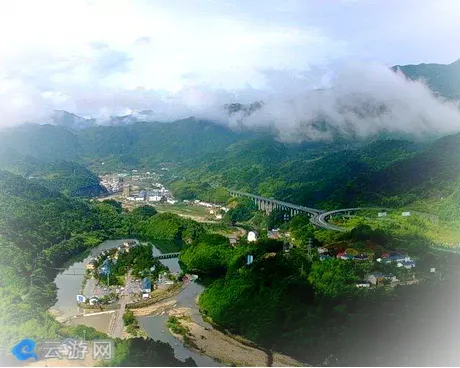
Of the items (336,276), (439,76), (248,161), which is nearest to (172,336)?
(336,276)

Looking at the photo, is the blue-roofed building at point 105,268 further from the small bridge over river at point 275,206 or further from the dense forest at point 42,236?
the small bridge over river at point 275,206

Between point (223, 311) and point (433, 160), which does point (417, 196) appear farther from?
point (223, 311)

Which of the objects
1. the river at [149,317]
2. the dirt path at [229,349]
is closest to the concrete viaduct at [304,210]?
the river at [149,317]

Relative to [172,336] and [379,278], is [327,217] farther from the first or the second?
[172,336]

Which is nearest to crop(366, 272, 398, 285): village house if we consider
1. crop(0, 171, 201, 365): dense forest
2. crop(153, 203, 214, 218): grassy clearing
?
crop(0, 171, 201, 365): dense forest

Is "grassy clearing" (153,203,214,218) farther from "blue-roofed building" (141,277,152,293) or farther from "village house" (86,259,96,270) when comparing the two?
"blue-roofed building" (141,277,152,293)

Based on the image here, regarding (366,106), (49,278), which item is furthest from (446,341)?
(366,106)
